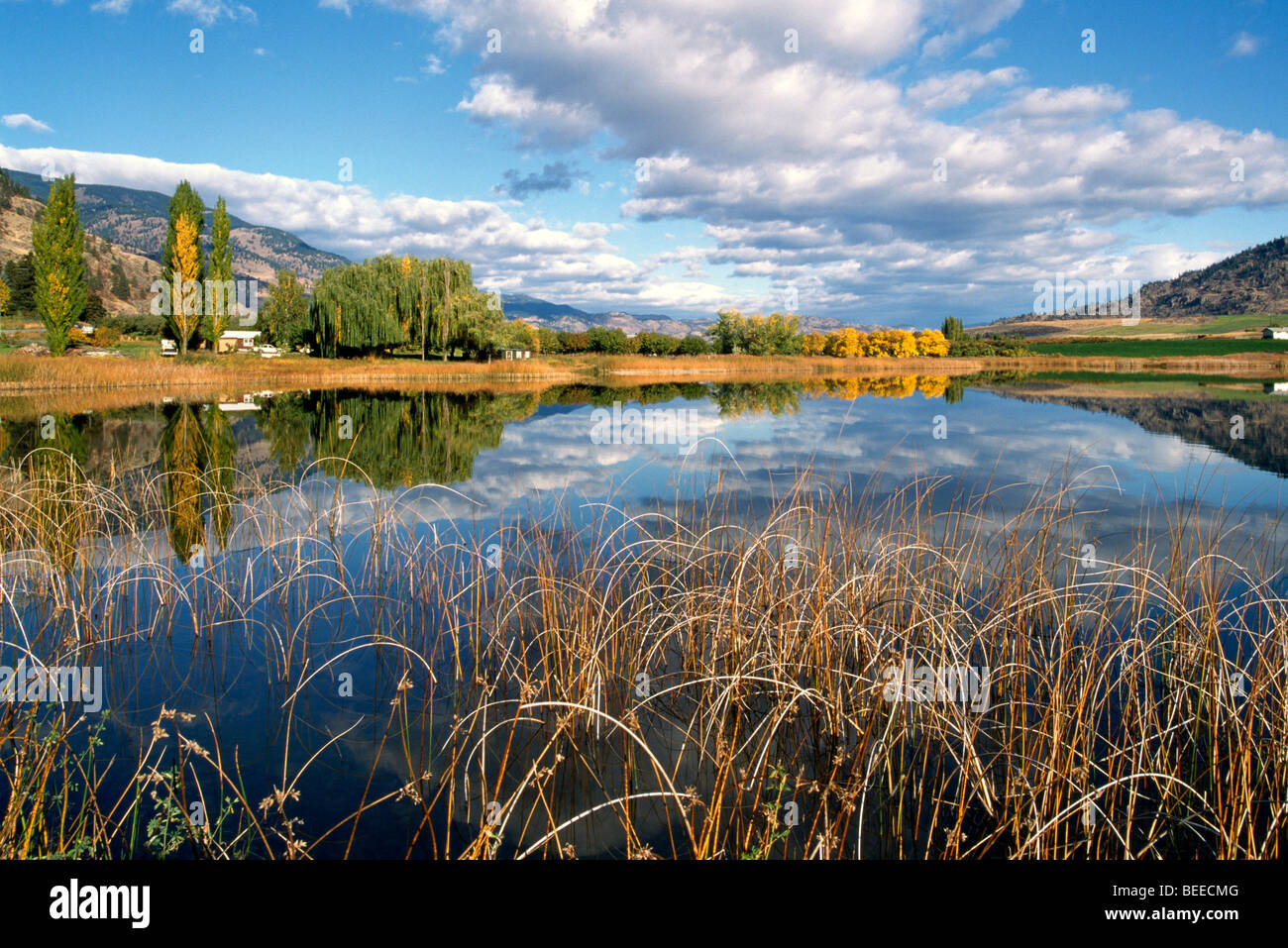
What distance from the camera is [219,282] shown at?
36625 millimetres

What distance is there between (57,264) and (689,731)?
40583 mm

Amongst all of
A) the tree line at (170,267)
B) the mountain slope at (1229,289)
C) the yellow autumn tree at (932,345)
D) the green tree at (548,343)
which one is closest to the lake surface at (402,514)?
the tree line at (170,267)

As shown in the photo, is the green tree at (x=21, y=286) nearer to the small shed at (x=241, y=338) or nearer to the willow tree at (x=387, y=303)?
the small shed at (x=241, y=338)

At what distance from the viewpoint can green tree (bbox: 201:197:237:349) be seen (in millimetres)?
36688

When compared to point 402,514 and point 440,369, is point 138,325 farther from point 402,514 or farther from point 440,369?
point 402,514

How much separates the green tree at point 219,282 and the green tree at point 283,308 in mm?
18762

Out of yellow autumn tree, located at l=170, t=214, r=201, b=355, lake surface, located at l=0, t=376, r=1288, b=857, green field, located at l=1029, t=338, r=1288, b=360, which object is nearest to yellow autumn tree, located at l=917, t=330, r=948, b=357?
green field, located at l=1029, t=338, r=1288, b=360

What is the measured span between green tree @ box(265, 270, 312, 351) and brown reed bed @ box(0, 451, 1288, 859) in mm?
58830

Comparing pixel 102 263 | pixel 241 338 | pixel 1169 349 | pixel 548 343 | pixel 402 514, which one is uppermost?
pixel 102 263

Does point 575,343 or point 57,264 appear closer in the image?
point 57,264

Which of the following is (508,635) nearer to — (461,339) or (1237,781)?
(1237,781)

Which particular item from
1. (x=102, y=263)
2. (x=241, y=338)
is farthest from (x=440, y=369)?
(x=102, y=263)

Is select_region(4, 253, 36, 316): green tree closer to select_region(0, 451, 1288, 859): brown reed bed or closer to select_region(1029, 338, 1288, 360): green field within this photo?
select_region(0, 451, 1288, 859): brown reed bed
